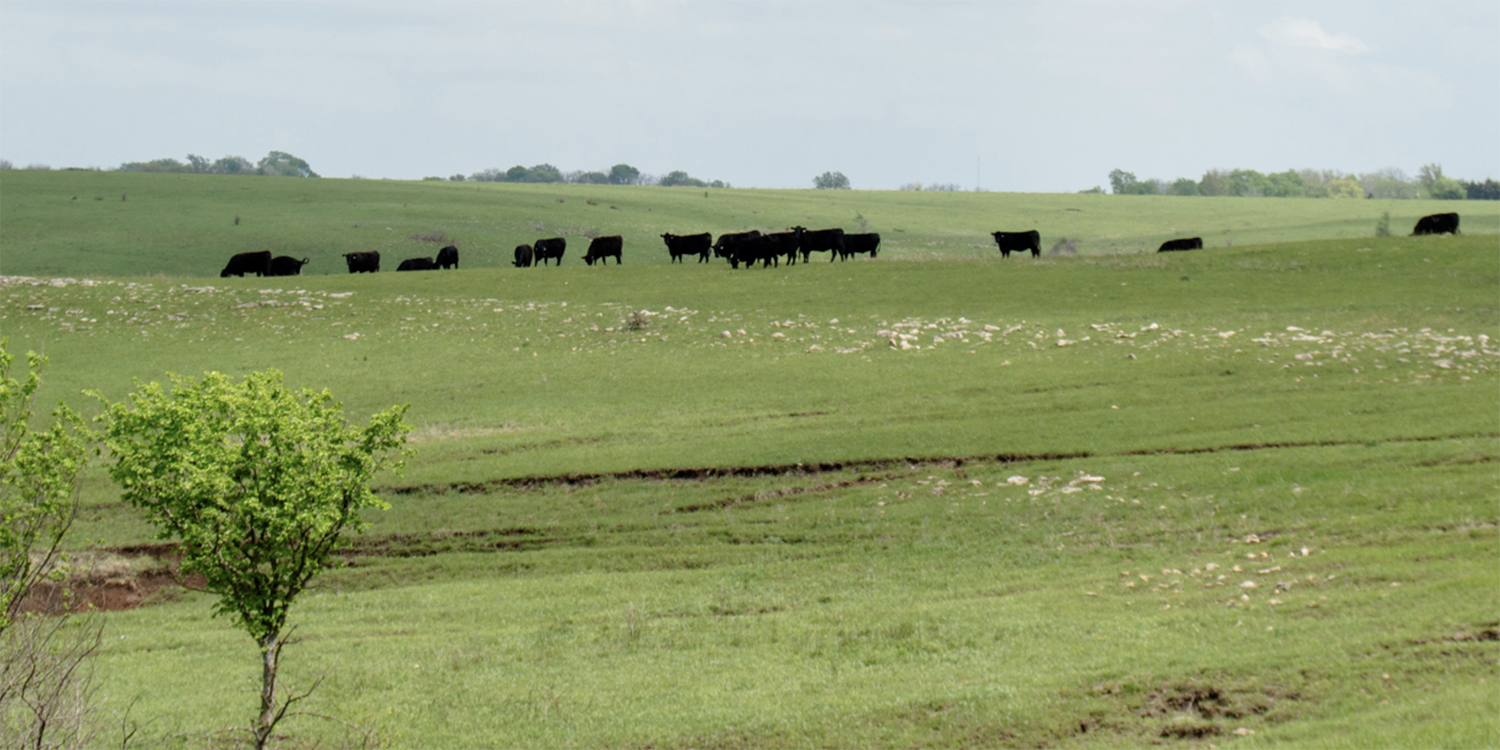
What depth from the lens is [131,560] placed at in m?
17.8

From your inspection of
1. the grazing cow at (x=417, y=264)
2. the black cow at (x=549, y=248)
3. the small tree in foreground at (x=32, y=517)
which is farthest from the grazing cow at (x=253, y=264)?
the small tree in foreground at (x=32, y=517)

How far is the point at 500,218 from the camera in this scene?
256ft

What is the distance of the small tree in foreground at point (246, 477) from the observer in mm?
9250

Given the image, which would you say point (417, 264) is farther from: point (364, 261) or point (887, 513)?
point (887, 513)

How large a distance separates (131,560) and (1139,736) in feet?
51.1

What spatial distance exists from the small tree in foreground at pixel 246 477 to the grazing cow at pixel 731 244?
3679cm

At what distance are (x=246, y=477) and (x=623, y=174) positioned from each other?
585 feet

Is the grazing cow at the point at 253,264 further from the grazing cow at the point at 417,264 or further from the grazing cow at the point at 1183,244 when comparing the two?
the grazing cow at the point at 1183,244

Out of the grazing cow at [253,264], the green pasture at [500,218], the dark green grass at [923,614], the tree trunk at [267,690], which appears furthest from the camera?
the green pasture at [500,218]

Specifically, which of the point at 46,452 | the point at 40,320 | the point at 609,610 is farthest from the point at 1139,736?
the point at 40,320

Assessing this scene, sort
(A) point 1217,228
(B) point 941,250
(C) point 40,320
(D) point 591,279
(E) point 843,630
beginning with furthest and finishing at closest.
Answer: (A) point 1217,228 < (B) point 941,250 < (D) point 591,279 < (C) point 40,320 < (E) point 843,630

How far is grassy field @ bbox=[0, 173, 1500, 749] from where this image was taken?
1012 cm

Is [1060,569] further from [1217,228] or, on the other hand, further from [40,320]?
[1217,228]

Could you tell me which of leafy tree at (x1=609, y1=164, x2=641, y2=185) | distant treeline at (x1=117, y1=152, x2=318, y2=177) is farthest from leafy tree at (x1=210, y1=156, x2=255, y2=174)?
leafy tree at (x1=609, y1=164, x2=641, y2=185)
